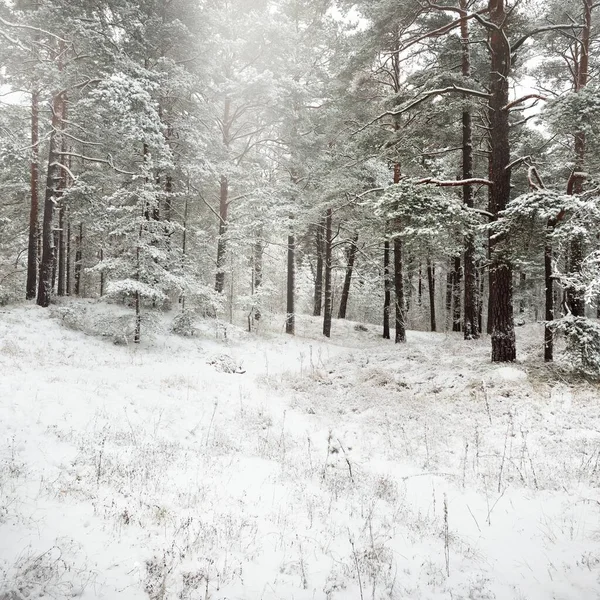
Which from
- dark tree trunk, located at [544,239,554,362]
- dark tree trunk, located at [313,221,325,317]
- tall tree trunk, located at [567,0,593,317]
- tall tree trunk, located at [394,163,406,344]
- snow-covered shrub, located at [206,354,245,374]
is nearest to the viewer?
tall tree trunk, located at [567,0,593,317]

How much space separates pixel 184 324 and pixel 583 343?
14.0 m

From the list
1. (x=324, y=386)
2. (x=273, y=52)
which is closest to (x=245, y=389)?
(x=324, y=386)

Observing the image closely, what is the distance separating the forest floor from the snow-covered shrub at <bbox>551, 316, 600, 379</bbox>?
Result: 0.44m

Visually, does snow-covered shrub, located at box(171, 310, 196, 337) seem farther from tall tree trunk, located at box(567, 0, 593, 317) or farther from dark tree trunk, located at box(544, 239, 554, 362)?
tall tree trunk, located at box(567, 0, 593, 317)

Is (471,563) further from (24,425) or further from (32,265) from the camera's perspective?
(32,265)

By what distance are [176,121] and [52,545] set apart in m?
16.9

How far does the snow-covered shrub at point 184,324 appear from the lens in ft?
52.5

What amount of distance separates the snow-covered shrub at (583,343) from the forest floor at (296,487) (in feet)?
1.43

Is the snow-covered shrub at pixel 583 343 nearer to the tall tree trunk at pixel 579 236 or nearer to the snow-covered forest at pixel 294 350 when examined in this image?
the snow-covered forest at pixel 294 350

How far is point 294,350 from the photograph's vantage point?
17.5m

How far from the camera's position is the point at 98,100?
41.5 feet

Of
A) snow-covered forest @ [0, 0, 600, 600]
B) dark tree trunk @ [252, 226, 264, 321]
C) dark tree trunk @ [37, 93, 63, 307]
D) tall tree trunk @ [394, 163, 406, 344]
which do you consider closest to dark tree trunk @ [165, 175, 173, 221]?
snow-covered forest @ [0, 0, 600, 600]

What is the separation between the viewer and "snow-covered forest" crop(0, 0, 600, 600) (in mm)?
3691

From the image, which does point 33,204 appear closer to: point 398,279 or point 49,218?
point 49,218
